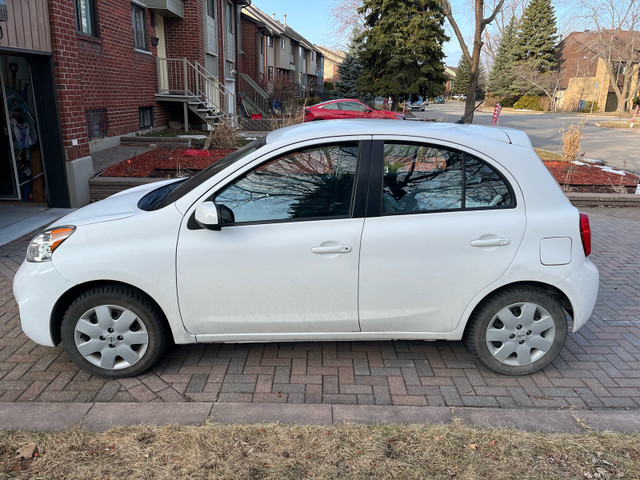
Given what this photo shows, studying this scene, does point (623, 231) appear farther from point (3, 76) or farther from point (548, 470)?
point (3, 76)

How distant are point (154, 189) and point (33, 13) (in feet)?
14.8

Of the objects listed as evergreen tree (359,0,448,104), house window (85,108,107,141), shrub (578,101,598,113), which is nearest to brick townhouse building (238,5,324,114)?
evergreen tree (359,0,448,104)

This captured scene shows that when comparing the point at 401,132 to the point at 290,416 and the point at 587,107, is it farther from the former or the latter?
the point at 587,107

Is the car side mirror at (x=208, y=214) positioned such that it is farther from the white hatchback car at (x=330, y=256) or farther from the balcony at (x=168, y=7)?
the balcony at (x=168, y=7)

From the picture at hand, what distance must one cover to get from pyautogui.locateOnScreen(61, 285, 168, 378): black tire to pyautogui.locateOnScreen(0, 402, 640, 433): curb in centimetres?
32

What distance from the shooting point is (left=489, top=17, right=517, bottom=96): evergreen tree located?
183 ft

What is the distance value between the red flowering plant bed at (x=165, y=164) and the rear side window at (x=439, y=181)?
20.8 ft

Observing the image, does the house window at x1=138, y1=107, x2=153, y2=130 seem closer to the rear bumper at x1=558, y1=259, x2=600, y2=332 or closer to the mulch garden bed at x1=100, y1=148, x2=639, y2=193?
the mulch garden bed at x1=100, y1=148, x2=639, y2=193

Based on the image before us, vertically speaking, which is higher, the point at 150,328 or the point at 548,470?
the point at 150,328

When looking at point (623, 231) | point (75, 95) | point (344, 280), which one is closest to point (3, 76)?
point (75, 95)

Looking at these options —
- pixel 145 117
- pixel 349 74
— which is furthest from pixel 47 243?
pixel 349 74

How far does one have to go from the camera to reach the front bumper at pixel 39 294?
316 centimetres

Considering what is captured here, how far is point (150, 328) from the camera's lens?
10.7 ft

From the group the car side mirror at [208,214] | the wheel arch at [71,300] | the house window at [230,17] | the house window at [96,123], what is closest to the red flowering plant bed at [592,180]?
the car side mirror at [208,214]
